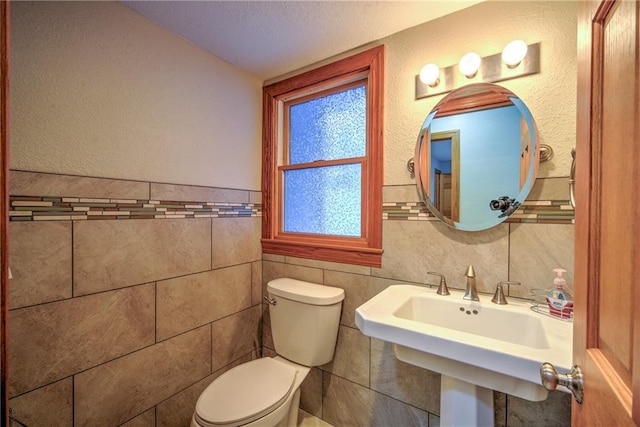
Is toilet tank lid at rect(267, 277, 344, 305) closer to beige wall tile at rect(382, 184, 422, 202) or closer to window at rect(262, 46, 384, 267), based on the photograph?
window at rect(262, 46, 384, 267)

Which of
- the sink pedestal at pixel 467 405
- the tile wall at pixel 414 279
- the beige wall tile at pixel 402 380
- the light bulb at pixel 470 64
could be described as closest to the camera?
the sink pedestal at pixel 467 405

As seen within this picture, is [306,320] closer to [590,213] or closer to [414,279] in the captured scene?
[414,279]

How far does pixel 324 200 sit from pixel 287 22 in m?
0.99

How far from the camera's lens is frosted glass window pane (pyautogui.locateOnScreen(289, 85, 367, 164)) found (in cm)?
161

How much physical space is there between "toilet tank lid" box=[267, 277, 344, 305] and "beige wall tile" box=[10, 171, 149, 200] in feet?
2.78

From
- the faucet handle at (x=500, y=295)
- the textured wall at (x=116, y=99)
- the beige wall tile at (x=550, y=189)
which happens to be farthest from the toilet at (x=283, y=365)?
the beige wall tile at (x=550, y=189)

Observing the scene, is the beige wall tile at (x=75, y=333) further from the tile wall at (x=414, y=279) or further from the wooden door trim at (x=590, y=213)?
the wooden door trim at (x=590, y=213)

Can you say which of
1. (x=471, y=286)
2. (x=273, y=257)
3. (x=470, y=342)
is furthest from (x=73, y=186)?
(x=471, y=286)

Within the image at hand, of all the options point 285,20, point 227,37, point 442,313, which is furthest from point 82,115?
point 442,313

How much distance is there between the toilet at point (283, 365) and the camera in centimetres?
114

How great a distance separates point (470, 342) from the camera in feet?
2.58

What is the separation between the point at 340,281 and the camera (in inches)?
61.6

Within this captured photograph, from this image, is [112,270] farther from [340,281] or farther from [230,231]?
[340,281]

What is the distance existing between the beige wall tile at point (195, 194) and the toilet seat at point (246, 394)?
951mm
